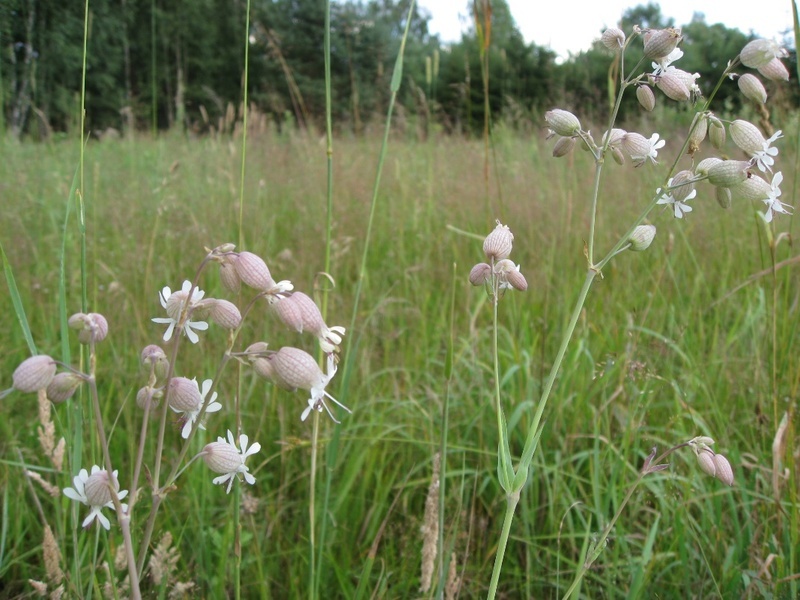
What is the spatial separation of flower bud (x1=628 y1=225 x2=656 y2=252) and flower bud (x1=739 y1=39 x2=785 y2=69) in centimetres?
26

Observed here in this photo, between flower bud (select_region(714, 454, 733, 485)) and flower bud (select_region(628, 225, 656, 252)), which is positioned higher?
flower bud (select_region(628, 225, 656, 252))

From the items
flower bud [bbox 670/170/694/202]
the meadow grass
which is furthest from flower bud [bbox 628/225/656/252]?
the meadow grass

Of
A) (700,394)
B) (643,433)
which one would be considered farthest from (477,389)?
(700,394)

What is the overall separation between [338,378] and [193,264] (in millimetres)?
985

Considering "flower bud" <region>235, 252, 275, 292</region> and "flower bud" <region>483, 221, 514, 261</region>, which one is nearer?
"flower bud" <region>235, 252, 275, 292</region>

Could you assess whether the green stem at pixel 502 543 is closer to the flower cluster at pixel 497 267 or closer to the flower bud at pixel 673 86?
the flower cluster at pixel 497 267

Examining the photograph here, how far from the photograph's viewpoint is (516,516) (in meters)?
1.45

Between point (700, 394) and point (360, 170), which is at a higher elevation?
point (360, 170)

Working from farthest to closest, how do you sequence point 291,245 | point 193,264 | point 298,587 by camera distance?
point 291,245 < point 193,264 < point 298,587

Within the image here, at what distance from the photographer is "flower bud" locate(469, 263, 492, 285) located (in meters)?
0.90

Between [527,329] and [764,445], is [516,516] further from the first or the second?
[527,329]

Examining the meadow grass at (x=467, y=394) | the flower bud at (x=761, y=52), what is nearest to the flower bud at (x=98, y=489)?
the meadow grass at (x=467, y=394)

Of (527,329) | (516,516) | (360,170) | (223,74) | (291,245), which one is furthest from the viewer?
(223,74)

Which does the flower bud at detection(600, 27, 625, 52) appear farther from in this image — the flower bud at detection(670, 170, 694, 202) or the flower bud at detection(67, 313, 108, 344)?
the flower bud at detection(67, 313, 108, 344)
